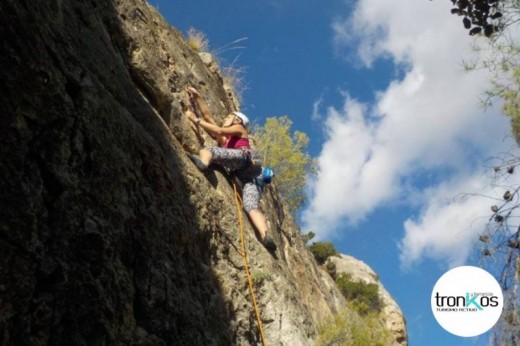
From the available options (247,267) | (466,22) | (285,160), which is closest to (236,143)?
(247,267)

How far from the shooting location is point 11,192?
9.32ft

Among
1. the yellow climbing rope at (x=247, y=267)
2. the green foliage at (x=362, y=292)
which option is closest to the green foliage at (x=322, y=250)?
the green foliage at (x=362, y=292)

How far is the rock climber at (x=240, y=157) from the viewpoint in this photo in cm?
766

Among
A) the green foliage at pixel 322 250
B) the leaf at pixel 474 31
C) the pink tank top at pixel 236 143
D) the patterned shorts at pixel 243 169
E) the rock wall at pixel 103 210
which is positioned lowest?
the rock wall at pixel 103 210

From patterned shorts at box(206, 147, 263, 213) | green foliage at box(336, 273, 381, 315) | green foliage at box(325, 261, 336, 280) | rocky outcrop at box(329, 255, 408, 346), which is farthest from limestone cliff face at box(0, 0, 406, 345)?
green foliage at box(325, 261, 336, 280)

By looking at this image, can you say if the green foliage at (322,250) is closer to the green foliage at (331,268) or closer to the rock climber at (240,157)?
the green foliage at (331,268)

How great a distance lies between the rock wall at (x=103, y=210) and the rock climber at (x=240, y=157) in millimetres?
620

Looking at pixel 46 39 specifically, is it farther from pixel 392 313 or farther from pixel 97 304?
pixel 392 313

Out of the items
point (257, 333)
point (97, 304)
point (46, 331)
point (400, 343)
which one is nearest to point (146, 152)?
point (97, 304)

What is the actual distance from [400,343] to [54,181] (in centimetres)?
2250

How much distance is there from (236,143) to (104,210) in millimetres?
4488

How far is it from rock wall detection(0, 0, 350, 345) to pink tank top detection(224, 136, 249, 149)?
1.13 meters

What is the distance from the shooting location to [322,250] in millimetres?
26359

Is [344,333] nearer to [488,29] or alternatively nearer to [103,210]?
[488,29]
